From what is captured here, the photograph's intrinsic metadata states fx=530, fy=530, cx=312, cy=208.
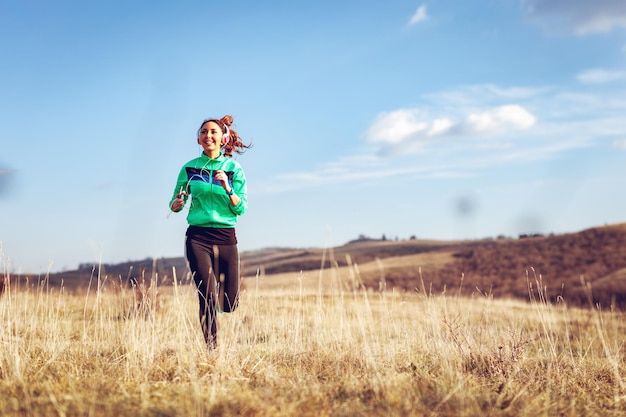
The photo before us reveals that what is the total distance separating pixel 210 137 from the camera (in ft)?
16.7

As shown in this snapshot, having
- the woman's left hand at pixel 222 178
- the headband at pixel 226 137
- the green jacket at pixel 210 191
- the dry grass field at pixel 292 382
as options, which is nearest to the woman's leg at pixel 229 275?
the green jacket at pixel 210 191

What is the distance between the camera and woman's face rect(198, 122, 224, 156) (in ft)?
16.7

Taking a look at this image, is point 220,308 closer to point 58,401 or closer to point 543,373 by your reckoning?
point 58,401

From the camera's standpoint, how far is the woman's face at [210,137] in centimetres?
510

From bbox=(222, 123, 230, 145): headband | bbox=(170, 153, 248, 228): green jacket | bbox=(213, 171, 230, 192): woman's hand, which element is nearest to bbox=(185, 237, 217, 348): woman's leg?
bbox=(170, 153, 248, 228): green jacket

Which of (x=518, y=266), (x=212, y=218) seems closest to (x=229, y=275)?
(x=212, y=218)

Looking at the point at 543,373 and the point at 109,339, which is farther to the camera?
the point at 109,339

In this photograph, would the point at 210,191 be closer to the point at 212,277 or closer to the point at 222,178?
the point at 222,178

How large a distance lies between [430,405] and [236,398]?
133cm

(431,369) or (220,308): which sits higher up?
(220,308)

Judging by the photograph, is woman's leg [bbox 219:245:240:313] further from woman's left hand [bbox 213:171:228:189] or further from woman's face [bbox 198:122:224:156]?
woman's face [bbox 198:122:224:156]

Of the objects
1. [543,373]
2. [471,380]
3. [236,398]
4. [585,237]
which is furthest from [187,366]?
[585,237]

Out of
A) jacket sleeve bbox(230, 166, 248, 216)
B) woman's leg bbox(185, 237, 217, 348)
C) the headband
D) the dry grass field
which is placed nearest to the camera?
the dry grass field

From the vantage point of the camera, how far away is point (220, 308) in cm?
511
